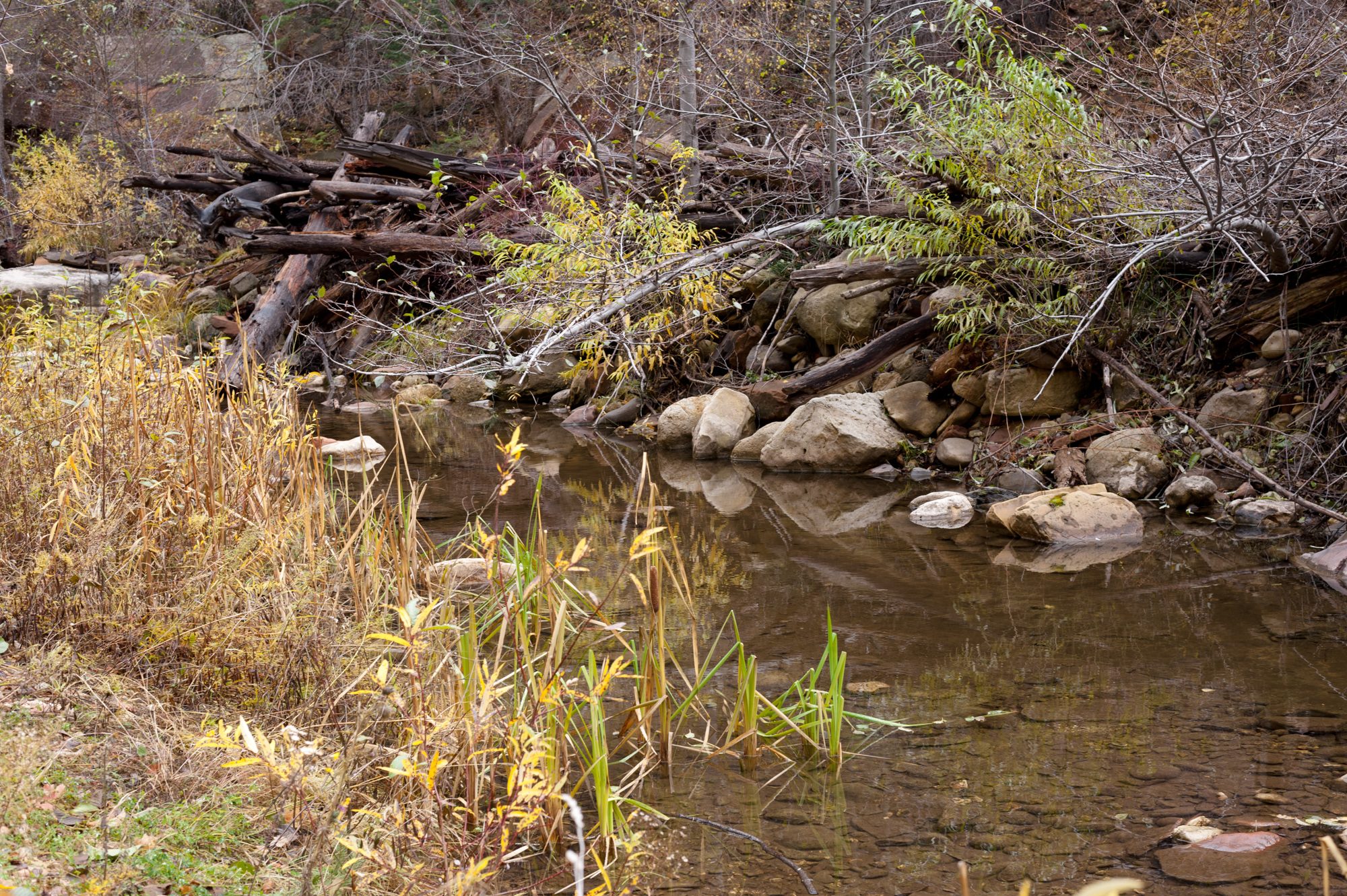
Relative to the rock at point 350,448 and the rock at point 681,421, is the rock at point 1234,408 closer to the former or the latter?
the rock at point 681,421

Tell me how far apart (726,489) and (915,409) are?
1.76 meters

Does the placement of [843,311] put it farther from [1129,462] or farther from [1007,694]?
[1007,694]

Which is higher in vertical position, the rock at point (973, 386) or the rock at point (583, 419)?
the rock at point (973, 386)

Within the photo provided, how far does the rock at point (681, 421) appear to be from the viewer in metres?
9.63

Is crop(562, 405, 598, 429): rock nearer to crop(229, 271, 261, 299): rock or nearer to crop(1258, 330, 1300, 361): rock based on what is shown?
crop(1258, 330, 1300, 361): rock

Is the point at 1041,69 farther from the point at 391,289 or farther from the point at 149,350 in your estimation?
the point at 391,289

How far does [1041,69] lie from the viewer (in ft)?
24.8

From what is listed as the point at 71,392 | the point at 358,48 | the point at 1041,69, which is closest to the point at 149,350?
the point at 71,392

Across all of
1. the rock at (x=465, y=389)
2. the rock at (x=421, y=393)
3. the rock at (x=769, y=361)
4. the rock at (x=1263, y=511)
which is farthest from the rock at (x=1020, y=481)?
the rock at (x=421, y=393)

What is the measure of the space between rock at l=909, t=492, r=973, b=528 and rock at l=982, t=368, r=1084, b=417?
1362 millimetres

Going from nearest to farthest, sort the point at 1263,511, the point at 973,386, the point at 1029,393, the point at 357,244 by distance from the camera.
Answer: the point at 1263,511
the point at 1029,393
the point at 973,386
the point at 357,244

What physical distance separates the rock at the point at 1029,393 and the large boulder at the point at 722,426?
2.13m

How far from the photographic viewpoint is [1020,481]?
293 inches

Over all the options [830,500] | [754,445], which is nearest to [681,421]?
[754,445]
